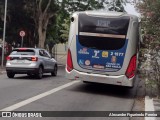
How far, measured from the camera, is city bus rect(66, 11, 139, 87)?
1401cm

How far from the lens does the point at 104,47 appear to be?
46.5 ft

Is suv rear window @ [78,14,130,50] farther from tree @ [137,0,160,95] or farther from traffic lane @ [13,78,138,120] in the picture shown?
traffic lane @ [13,78,138,120]

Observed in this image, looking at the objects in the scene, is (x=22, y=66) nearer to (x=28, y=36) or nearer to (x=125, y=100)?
(x=125, y=100)

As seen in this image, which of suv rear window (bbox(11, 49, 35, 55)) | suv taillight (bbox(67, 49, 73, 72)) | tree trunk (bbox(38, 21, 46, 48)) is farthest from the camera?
tree trunk (bbox(38, 21, 46, 48))

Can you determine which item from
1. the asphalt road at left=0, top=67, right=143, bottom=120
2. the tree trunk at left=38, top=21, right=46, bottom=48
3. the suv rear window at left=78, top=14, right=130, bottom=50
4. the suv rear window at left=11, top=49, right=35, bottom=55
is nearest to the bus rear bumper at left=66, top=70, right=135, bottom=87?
the asphalt road at left=0, top=67, right=143, bottom=120

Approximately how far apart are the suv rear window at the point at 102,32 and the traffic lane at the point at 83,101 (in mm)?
1931

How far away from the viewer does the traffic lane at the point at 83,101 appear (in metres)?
10.8

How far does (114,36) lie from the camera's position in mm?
14156

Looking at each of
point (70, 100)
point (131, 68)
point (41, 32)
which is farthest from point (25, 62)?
point (41, 32)

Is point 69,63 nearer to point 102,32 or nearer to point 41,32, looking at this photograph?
point 102,32

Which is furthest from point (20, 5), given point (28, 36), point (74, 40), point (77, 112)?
point (77, 112)

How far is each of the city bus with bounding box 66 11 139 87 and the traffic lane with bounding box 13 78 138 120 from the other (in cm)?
70

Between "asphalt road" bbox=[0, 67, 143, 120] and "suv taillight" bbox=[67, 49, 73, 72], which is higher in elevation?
"suv taillight" bbox=[67, 49, 73, 72]

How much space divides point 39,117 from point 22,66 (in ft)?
33.2
